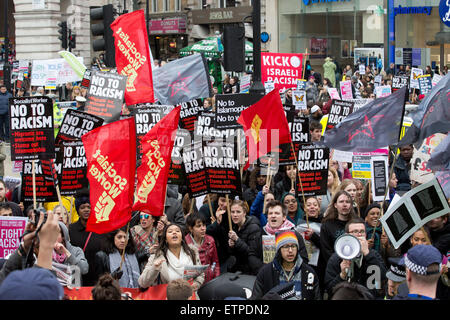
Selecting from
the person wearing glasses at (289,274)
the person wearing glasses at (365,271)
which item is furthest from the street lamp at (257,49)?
the person wearing glasses at (289,274)

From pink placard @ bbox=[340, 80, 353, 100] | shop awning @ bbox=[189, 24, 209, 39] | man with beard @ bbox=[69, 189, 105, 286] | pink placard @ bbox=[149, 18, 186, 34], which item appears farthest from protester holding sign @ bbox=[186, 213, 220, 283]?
pink placard @ bbox=[149, 18, 186, 34]

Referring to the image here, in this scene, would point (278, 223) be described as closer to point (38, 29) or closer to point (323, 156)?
point (323, 156)

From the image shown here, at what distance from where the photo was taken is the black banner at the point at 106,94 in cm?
1186

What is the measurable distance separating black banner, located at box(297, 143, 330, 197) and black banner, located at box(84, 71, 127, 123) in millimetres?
3696

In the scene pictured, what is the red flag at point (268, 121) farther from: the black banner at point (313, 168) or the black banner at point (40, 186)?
the black banner at point (40, 186)

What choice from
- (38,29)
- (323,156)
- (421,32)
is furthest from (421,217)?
(38,29)

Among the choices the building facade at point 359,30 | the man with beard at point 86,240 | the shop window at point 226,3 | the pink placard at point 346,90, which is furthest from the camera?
the shop window at point 226,3

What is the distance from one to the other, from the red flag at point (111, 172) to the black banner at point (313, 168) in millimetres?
2430

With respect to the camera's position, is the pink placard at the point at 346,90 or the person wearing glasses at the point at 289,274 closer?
the person wearing glasses at the point at 289,274

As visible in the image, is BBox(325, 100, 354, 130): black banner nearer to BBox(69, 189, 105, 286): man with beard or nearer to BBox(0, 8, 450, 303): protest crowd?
BBox(0, 8, 450, 303): protest crowd

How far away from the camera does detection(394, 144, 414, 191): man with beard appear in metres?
11.1

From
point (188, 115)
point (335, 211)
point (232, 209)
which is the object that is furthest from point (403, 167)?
point (232, 209)

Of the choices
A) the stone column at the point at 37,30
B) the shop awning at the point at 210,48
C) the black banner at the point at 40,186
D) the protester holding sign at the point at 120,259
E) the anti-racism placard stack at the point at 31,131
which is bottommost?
the protester holding sign at the point at 120,259

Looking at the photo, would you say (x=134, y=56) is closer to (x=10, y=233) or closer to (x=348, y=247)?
(x=10, y=233)
